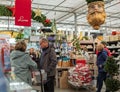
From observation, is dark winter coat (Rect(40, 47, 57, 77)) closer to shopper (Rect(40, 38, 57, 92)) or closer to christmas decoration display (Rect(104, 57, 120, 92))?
shopper (Rect(40, 38, 57, 92))

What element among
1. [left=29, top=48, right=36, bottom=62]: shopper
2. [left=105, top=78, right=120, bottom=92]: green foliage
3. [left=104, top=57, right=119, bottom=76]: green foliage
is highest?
[left=29, top=48, right=36, bottom=62]: shopper

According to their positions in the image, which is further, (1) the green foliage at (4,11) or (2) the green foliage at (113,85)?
(1) the green foliage at (4,11)

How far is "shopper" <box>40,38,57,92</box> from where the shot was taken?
4.66 m

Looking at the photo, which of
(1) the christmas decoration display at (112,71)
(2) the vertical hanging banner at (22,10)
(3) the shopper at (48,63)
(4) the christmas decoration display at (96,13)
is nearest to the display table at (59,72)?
(1) the christmas decoration display at (112,71)

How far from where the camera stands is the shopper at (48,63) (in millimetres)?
4664

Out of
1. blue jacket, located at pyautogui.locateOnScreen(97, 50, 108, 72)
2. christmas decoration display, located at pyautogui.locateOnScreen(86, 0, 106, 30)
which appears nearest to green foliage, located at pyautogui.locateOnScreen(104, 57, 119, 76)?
blue jacket, located at pyautogui.locateOnScreen(97, 50, 108, 72)

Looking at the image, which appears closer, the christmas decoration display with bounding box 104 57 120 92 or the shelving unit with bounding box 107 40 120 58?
the christmas decoration display with bounding box 104 57 120 92

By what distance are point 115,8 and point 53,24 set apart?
23.7 ft

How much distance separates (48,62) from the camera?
474 centimetres

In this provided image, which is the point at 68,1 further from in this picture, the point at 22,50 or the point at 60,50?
the point at 22,50

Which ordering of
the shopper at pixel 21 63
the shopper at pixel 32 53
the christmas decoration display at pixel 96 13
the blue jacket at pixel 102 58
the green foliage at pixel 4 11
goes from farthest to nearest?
the green foliage at pixel 4 11 < the shopper at pixel 32 53 < the blue jacket at pixel 102 58 < the shopper at pixel 21 63 < the christmas decoration display at pixel 96 13

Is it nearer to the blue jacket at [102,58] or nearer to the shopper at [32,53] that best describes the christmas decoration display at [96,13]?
the blue jacket at [102,58]

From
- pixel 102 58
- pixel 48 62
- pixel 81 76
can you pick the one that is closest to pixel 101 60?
pixel 102 58

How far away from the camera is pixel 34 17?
7.44m
